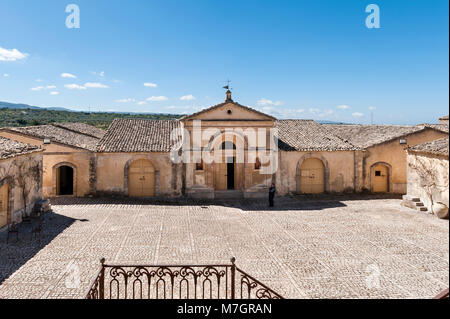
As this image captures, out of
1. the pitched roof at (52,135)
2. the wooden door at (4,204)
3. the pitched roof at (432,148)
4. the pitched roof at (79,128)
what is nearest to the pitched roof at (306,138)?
the pitched roof at (432,148)

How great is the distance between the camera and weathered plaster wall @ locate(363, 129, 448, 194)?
25.2m

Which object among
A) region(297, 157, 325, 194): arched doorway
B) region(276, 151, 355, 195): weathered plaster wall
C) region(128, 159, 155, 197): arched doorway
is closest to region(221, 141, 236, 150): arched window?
region(276, 151, 355, 195): weathered plaster wall

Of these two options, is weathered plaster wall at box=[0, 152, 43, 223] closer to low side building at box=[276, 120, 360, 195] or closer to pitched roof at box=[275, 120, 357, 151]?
low side building at box=[276, 120, 360, 195]

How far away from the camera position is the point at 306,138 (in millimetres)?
26547

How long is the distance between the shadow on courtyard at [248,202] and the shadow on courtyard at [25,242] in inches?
164

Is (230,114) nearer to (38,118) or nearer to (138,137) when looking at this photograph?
(138,137)

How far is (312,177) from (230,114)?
24.7ft

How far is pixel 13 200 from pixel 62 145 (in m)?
7.60

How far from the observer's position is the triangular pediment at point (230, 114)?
23.3 metres

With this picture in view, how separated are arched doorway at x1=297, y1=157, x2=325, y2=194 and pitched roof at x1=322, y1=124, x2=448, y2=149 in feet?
11.7

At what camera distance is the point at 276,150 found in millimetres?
23969

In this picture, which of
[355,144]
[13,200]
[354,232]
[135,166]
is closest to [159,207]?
[135,166]

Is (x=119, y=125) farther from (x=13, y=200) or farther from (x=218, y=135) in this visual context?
(x=13, y=200)

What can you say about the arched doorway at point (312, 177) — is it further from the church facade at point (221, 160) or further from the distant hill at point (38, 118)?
the distant hill at point (38, 118)
